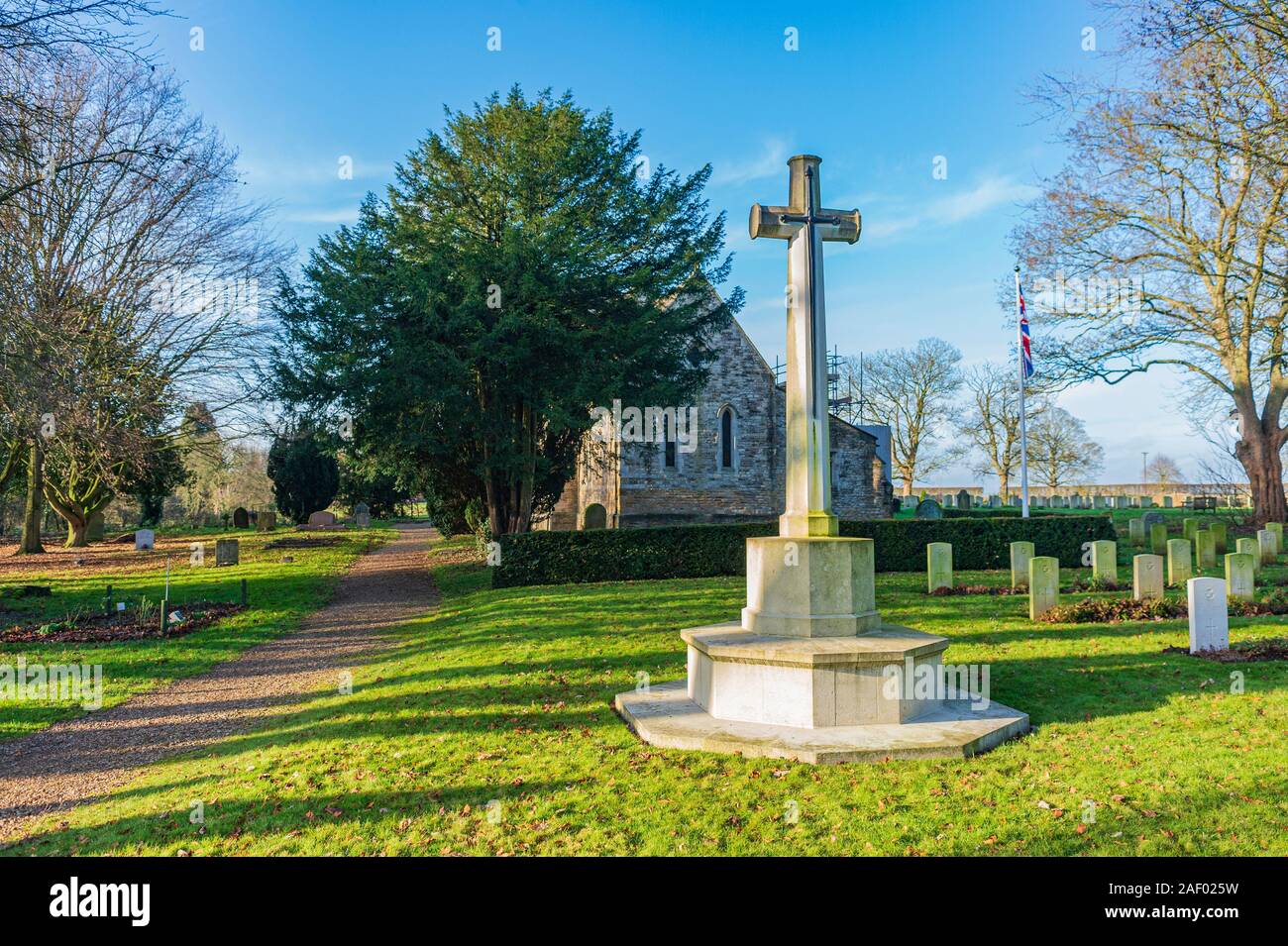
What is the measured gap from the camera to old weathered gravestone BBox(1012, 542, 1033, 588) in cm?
1480

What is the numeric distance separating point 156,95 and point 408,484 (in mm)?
13078

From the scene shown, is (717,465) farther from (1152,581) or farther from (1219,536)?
(1152,581)

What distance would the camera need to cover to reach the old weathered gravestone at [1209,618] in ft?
30.9

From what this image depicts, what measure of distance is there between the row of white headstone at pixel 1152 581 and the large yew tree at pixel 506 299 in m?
8.56

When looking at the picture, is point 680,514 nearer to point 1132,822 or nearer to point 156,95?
point 156,95

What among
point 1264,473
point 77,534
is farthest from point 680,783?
point 77,534

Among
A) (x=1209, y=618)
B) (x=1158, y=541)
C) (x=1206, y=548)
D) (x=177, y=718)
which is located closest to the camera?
(x=177, y=718)

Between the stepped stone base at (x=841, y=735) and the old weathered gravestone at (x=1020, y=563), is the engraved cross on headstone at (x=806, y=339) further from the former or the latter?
the old weathered gravestone at (x=1020, y=563)

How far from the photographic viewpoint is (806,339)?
7.77 metres

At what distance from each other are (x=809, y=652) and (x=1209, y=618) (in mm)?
6324

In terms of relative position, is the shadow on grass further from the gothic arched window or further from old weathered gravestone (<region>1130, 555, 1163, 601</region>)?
the gothic arched window

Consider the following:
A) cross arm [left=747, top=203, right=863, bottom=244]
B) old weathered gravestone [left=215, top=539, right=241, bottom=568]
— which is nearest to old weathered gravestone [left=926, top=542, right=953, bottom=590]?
cross arm [left=747, top=203, right=863, bottom=244]

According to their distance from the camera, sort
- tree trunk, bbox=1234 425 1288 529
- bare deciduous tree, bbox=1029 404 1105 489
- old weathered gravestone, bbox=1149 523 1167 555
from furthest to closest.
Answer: bare deciduous tree, bbox=1029 404 1105 489 → tree trunk, bbox=1234 425 1288 529 → old weathered gravestone, bbox=1149 523 1167 555

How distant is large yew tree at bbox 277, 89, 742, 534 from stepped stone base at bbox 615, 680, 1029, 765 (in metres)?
11.4
